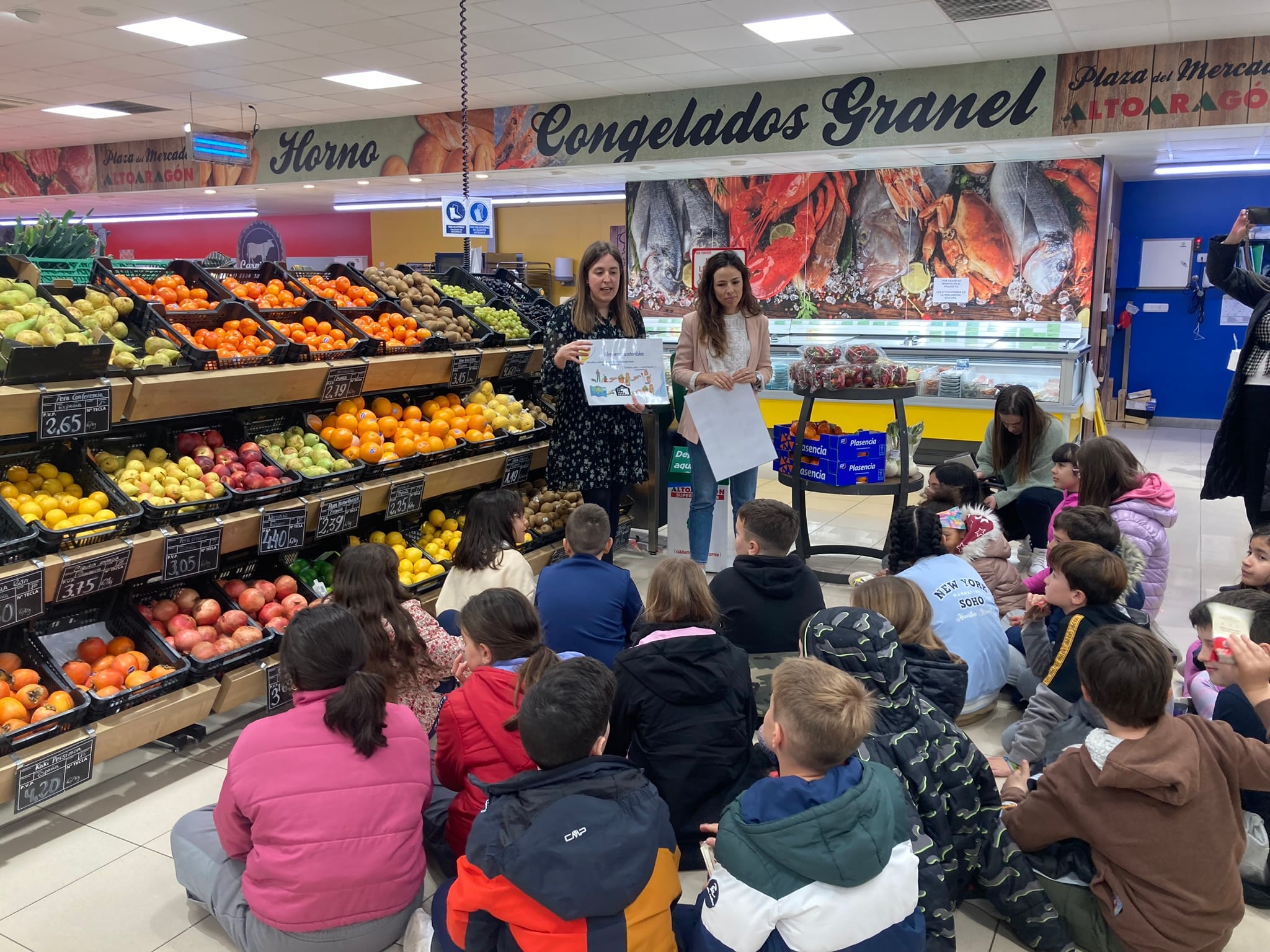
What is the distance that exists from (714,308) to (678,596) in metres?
2.42

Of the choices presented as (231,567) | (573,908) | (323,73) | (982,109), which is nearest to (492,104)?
(323,73)

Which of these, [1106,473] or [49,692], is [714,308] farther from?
[49,692]

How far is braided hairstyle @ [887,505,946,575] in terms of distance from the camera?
3.26 meters

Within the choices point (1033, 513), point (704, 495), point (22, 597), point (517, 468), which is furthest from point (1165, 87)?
point (22, 597)

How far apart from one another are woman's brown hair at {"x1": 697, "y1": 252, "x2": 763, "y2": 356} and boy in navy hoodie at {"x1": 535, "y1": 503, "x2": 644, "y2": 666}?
180 cm

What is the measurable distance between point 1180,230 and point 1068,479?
8.58m

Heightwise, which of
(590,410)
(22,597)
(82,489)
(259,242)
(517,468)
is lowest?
(22,597)

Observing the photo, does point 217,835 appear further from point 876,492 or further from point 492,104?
point 492,104

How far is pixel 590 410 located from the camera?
4.70 m

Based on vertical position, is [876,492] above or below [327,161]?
below

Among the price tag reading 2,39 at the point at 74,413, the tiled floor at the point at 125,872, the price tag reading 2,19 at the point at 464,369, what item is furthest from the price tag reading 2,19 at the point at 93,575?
the price tag reading 2,19 at the point at 464,369

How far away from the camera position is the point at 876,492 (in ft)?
16.6

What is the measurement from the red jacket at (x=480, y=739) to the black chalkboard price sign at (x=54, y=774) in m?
1.21

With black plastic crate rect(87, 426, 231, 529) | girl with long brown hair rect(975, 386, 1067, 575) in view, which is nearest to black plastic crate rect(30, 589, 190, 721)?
black plastic crate rect(87, 426, 231, 529)
